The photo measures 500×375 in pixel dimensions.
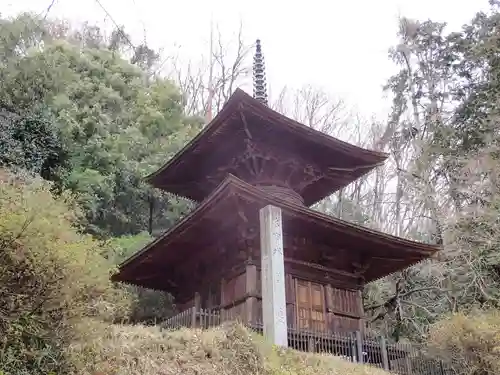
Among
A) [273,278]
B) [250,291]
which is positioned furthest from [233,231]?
[273,278]

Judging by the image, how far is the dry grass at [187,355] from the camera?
6895mm

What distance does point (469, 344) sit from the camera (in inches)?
430

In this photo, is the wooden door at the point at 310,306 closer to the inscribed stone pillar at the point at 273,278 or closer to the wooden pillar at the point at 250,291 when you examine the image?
the wooden pillar at the point at 250,291

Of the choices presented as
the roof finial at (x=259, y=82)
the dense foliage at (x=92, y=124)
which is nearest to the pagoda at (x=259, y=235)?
the roof finial at (x=259, y=82)

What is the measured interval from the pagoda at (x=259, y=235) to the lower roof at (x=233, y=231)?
2 centimetres

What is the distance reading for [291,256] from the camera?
Result: 40.0ft

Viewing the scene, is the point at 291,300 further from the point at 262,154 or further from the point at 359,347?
the point at 262,154

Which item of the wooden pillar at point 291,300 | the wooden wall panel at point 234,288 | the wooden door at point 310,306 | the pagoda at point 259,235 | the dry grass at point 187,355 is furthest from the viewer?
the wooden wall panel at point 234,288

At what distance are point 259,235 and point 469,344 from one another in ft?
15.6

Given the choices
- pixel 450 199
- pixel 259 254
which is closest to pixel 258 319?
pixel 259 254

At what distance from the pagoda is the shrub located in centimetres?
194

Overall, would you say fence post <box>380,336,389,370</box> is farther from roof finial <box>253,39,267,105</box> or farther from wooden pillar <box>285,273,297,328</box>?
roof finial <box>253,39,267,105</box>

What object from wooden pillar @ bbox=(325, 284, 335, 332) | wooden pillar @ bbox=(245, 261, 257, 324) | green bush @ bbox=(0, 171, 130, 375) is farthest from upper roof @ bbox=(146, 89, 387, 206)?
green bush @ bbox=(0, 171, 130, 375)

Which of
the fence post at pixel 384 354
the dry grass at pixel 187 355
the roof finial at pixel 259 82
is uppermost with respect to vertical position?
the roof finial at pixel 259 82
